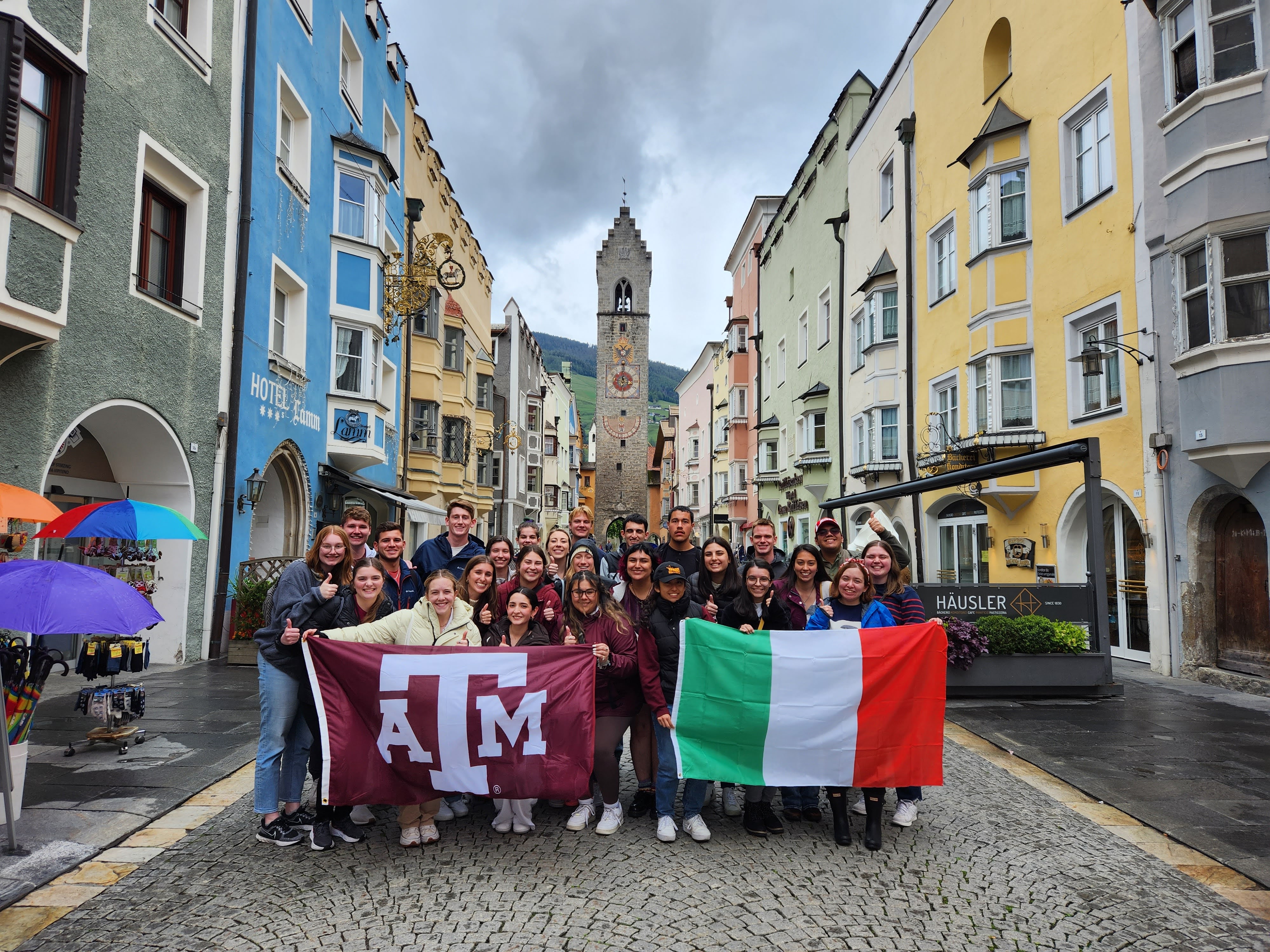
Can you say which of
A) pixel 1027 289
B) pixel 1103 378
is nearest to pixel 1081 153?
pixel 1027 289

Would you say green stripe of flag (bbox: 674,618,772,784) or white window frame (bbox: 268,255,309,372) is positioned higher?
white window frame (bbox: 268,255,309,372)

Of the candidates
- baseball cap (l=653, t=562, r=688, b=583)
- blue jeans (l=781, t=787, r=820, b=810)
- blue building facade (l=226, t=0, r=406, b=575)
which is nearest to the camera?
baseball cap (l=653, t=562, r=688, b=583)

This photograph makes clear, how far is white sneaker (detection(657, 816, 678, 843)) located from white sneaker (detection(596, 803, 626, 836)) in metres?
0.30

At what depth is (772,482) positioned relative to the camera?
35.2 meters

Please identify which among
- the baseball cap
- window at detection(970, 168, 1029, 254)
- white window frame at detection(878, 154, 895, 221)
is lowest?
the baseball cap

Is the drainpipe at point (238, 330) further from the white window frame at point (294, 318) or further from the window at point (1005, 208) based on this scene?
the window at point (1005, 208)

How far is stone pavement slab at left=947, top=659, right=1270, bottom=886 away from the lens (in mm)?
5473

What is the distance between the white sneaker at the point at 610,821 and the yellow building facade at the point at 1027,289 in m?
10.5

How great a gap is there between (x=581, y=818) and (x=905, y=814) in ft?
7.33

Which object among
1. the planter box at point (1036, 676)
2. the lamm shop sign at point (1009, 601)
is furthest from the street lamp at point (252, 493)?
the planter box at point (1036, 676)

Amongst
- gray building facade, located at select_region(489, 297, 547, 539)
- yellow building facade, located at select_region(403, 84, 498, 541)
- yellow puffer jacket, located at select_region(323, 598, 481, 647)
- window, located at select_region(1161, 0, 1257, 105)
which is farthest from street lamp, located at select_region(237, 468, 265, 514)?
gray building facade, located at select_region(489, 297, 547, 539)

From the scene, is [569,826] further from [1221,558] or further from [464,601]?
[1221,558]

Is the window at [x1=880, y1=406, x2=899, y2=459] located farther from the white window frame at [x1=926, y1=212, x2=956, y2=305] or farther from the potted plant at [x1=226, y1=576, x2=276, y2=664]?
the potted plant at [x1=226, y1=576, x2=276, y2=664]

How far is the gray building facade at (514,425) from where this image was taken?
4547 centimetres
